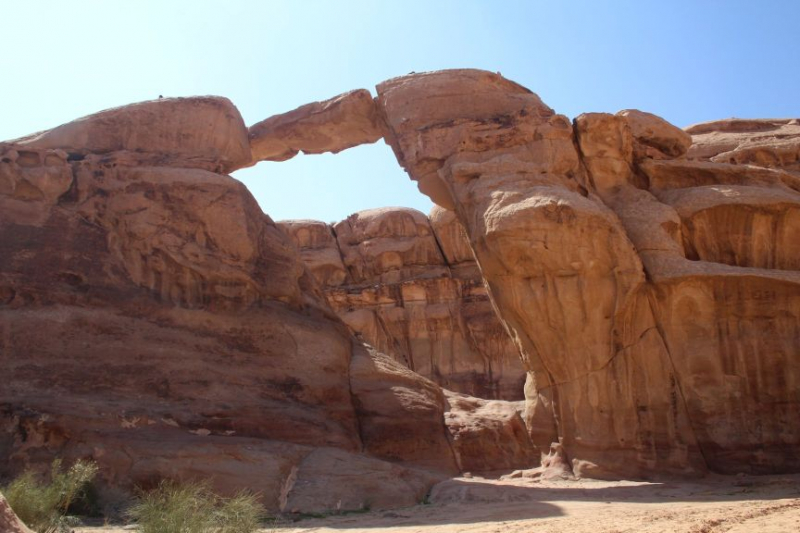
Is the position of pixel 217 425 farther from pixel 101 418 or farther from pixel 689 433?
pixel 689 433

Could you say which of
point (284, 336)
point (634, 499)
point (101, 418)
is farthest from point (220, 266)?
point (634, 499)

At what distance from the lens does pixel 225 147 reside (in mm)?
18109

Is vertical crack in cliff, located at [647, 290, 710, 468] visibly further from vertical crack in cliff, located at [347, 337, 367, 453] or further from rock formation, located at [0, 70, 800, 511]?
vertical crack in cliff, located at [347, 337, 367, 453]

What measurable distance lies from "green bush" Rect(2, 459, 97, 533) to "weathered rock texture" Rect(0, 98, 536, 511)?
1408 mm

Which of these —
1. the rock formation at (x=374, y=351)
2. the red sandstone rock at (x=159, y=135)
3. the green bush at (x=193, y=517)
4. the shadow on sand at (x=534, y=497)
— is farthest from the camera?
the red sandstone rock at (x=159, y=135)

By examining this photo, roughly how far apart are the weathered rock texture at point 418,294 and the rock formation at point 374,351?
40.4 ft

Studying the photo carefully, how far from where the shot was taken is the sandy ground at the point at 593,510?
8.70 m

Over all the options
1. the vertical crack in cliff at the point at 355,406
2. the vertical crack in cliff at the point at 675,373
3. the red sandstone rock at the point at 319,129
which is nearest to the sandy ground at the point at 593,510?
the vertical crack in cliff at the point at 675,373

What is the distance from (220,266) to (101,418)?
4413mm

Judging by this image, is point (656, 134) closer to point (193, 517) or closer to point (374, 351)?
point (374, 351)

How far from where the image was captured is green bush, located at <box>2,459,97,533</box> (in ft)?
27.8

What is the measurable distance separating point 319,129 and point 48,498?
12430mm

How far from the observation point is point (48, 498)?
9156 mm

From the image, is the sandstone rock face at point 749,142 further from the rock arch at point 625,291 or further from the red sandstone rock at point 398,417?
the red sandstone rock at point 398,417
